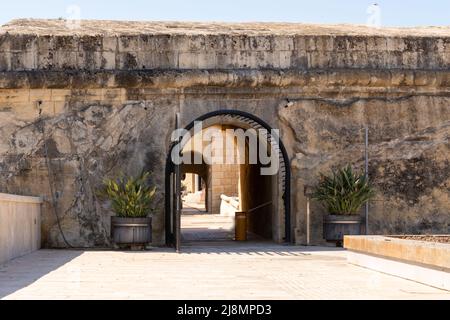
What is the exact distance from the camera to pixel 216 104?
45.9 feet

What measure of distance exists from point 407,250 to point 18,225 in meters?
6.05

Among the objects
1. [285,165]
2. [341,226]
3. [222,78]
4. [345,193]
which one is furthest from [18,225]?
[345,193]

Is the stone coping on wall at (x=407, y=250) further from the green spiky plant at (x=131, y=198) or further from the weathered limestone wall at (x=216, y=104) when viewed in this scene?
Result: the weathered limestone wall at (x=216, y=104)

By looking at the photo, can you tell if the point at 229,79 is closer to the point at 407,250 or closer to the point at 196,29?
the point at 196,29

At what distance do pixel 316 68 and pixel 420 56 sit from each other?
2.11 m

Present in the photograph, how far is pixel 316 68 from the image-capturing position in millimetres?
14227

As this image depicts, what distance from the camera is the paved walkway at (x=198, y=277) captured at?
23.3ft

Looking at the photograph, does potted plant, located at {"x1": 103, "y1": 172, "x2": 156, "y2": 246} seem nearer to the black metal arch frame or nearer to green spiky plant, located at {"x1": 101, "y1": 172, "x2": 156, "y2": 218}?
green spiky plant, located at {"x1": 101, "y1": 172, "x2": 156, "y2": 218}

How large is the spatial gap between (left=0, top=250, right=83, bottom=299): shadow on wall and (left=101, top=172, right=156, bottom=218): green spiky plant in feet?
3.29

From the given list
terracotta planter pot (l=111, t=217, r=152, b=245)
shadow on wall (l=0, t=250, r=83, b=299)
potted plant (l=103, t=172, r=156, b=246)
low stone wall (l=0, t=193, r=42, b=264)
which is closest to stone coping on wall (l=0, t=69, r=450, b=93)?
potted plant (l=103, t=172, r=156, b=246)

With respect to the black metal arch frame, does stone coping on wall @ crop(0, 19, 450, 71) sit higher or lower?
higher

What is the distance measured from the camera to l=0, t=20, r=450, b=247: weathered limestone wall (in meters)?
→ 13.6

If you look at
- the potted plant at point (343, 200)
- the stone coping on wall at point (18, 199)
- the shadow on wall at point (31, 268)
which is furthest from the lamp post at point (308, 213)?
the stone coping on wall at point (18, 199)

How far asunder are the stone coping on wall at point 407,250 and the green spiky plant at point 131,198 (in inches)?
156
